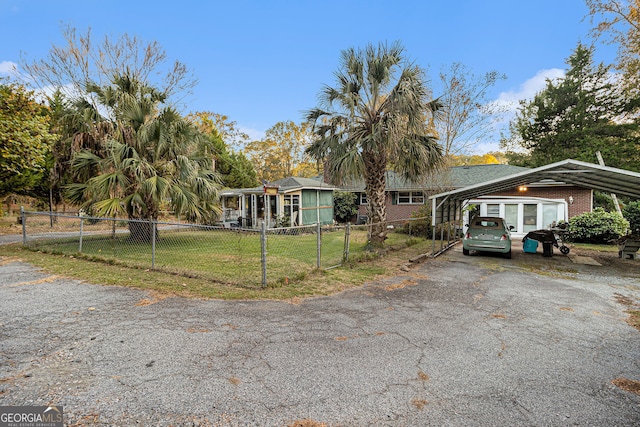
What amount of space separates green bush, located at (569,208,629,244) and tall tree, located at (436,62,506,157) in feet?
22.6

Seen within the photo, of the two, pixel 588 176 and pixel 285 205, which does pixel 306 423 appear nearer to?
pixel 588 176

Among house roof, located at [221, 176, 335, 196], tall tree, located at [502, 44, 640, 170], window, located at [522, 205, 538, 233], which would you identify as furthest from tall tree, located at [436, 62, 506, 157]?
tall tree, located at [502, 44, 640, 170]

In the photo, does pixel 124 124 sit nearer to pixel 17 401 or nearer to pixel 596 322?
pixel 17 401

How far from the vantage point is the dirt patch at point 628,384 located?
284 cm

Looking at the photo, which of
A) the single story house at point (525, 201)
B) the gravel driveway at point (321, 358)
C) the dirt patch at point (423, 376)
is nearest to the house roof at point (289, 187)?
the single story house at point (525, 201)

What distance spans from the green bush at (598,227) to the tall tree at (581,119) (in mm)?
9593

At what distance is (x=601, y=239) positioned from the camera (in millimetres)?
13930

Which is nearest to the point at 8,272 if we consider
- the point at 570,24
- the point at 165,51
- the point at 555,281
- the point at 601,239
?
the point at 555,281

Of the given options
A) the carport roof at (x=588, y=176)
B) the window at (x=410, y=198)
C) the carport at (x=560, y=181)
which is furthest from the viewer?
the window at (x=410, y=198)

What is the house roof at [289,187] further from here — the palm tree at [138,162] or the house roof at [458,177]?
the palm tree at [138,162]

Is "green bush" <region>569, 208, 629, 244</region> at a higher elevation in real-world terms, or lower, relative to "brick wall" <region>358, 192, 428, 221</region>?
lower

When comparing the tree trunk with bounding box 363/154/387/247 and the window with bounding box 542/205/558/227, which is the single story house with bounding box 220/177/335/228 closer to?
the tree trunk with bounding box 363/154/387/247

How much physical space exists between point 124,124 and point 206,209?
4.28 metres

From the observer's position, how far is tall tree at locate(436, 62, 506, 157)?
17.2 meters
